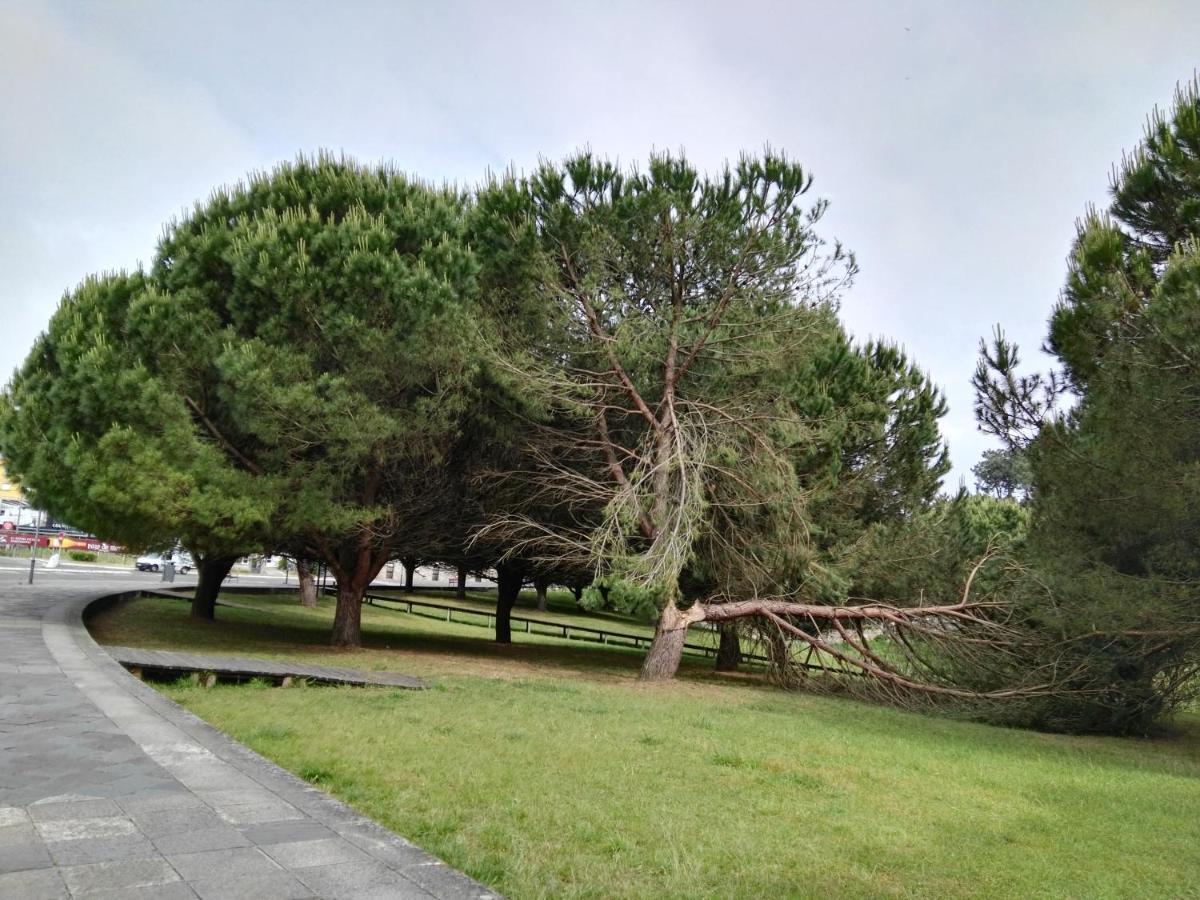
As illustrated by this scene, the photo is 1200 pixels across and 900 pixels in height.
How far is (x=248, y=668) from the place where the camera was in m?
11.0

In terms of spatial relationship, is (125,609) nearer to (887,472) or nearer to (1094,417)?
(887,472)

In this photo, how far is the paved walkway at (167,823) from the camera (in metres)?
3.44

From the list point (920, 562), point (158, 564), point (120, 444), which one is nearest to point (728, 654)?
point (920, 562)

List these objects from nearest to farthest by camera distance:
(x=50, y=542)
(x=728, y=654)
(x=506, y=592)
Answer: (x=728, y=654), (x=506, y=592), (x=50, y=542)

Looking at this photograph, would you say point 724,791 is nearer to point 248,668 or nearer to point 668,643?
point 248,668

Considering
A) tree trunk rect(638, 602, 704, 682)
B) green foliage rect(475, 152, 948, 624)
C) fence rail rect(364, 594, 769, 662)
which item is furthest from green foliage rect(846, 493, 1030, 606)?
fence rail rect(364, 594, 769, 662)

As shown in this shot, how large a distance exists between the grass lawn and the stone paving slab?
0.96 feet

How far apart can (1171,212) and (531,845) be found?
12563 millimetres

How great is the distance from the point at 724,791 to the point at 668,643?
946 centimetres

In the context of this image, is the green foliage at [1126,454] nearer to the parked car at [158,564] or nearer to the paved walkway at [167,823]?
the paved walkway at [167,823]

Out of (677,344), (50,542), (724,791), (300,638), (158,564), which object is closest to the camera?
(724,791)

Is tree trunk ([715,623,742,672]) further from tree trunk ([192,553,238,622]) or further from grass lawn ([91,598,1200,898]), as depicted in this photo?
tree trunk ([192,553,238,622])

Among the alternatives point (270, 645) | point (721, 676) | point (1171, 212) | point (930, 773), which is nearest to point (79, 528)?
point (270, 645)

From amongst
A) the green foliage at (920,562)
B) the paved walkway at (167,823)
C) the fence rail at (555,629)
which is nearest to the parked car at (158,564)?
the fence rail at (555,629)
